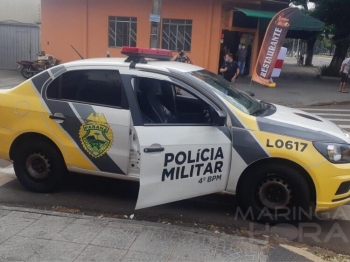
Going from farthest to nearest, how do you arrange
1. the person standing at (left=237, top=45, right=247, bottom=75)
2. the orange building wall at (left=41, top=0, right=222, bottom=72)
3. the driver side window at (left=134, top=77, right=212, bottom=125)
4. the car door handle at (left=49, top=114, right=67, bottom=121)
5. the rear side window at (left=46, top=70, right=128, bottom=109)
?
the person standing at (left=237, top=45, right=247, bottom=75)
the orange building wall at (left=41, top=0, right=222, bottom=72)
the car door handle at (left=49, top=114, right=67, bottom=121)
the rear side window at (left=46, top=70, right=128, bottom=109)
the driver side window at (left=134, top=77, right=212, bottom=125)

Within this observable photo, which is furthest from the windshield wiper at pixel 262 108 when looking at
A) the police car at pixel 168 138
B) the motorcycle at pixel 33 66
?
the motorcycle at pixel 33 66

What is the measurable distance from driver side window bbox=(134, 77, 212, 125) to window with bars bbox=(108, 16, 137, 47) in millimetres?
16249

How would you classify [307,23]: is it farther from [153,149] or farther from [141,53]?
[153,149]

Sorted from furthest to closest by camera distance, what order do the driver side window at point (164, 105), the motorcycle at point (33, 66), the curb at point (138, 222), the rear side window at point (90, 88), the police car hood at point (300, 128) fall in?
the motorcycle at point (33, 66), the rear side window at point (90, 88), the driver side window at point (164, 105), the police car hood at point (300, 128), the curb at point (138, 222)

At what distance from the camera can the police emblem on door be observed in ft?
15.9

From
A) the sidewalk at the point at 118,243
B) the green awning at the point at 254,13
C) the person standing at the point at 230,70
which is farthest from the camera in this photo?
the green awning at the point at 254,13

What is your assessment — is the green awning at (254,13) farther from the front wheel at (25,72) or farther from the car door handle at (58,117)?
the car door handle at (58,117)

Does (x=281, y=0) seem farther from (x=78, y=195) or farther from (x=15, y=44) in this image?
(x=78, y=195)

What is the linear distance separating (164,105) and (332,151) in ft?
6.48

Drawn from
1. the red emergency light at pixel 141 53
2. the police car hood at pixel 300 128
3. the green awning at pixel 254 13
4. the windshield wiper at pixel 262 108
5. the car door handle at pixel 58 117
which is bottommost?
the car door handle at pixel 58 117

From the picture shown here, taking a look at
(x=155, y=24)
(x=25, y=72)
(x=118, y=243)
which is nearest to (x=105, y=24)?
(x=25, y=72)

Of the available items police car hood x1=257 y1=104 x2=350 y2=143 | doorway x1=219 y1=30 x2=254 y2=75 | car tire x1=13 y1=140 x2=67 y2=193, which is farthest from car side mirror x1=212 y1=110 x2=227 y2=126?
doorway x1=219 y1=30 x2=254 y2=75

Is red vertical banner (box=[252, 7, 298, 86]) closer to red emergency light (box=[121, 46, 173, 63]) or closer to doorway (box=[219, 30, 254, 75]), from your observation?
red emergency light (box=[121, 46, 173, 63])

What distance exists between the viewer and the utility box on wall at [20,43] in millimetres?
22594
